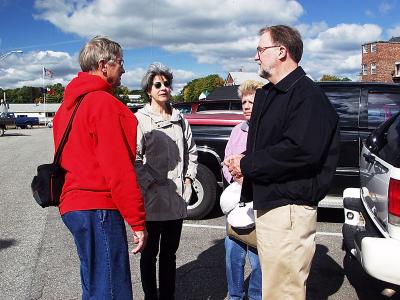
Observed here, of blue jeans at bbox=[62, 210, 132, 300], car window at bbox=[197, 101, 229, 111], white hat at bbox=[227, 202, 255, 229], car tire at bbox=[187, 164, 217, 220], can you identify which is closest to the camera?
blue jeans at bbox=[62, 210, 132, 300]

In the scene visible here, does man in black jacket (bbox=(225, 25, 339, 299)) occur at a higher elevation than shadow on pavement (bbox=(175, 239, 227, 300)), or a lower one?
higher

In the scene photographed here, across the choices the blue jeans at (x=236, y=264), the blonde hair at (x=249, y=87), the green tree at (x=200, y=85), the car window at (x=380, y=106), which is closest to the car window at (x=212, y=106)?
the car window at (x=380, y=106)

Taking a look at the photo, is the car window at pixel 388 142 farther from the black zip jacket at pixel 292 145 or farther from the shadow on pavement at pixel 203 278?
the shadow on pavement at pixel 203 278

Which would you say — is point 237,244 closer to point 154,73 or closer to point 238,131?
point 238,131

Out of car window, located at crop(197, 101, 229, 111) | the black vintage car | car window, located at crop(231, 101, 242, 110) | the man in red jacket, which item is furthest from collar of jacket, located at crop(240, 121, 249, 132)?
car window, located at crop(197, 101, 229, 111)

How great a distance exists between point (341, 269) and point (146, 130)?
2520mm

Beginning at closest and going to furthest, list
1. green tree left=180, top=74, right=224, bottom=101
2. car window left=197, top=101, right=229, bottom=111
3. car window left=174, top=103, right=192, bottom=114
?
car window left=197, top=101, right=229, bottom=111 < car window left=174, top=103, right=192, bottom=114 < green tree left=180, top=74, right=224, bottom=101

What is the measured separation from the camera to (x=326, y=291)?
12.5ft

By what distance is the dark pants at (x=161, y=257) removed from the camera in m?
3.15

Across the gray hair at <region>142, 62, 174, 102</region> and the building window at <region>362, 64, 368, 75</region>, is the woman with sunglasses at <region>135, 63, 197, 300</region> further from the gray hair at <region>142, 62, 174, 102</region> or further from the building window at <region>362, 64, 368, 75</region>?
the building window at <region>362, 64, 368, 75</region>

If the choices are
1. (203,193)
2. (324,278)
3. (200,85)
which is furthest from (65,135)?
(200,85)

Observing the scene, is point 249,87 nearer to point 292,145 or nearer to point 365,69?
point 292,145

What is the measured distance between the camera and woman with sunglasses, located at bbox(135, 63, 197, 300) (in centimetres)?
309

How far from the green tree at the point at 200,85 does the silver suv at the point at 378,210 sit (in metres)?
103
